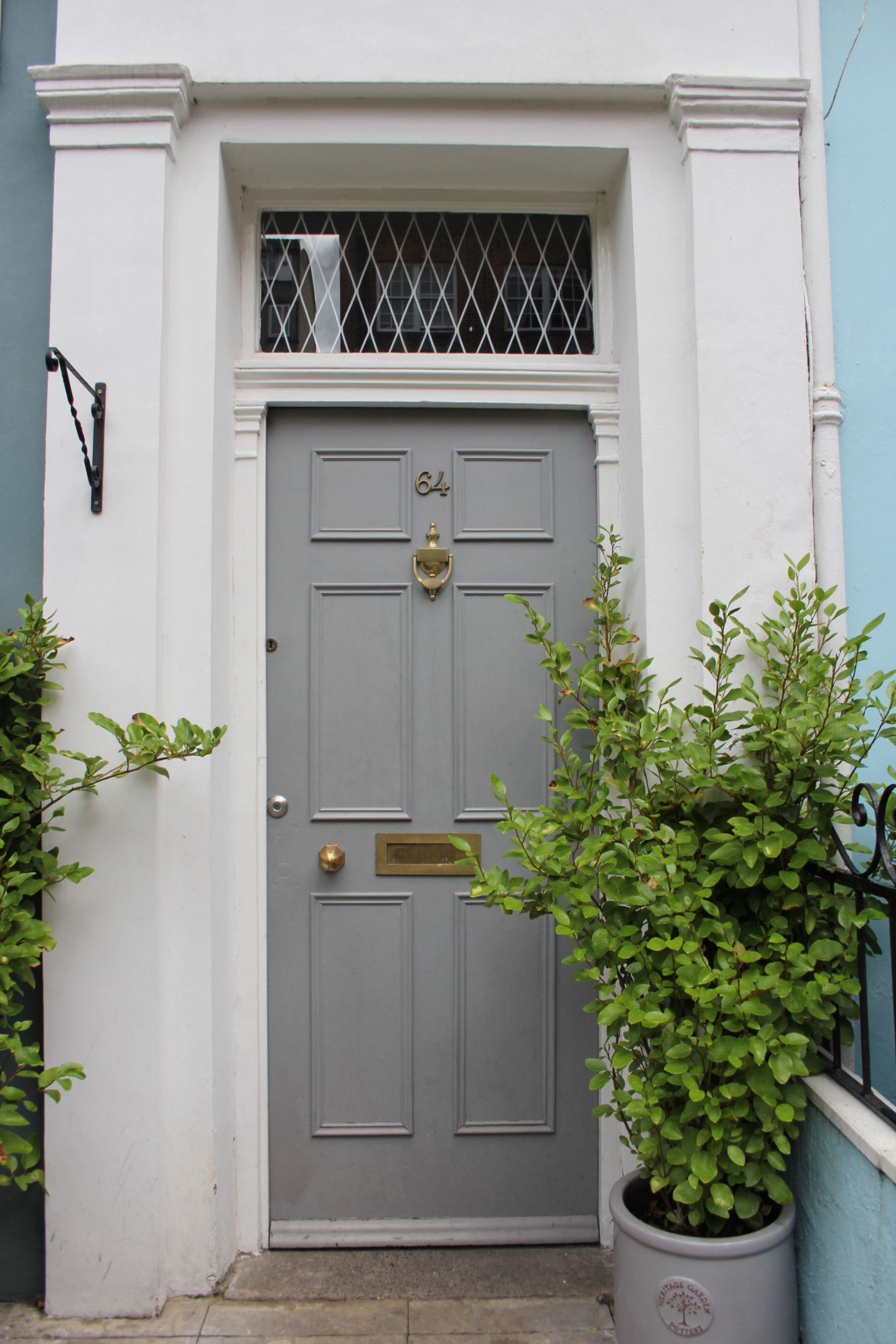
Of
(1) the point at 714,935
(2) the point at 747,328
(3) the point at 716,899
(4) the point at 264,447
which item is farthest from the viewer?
(4) the point at 264,447

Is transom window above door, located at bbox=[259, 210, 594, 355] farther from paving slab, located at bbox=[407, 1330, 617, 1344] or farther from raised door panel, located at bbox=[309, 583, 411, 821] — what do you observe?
paving slab, located at bbox=[407, 1330, 617, 1344]

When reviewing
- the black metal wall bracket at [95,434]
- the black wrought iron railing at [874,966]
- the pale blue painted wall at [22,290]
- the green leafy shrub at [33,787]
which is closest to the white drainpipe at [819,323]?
the black wrought iron railing at [874,966]

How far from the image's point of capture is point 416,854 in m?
2.77

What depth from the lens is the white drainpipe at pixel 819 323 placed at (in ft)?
8.30

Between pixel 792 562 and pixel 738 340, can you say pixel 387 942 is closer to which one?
pixel 792 562

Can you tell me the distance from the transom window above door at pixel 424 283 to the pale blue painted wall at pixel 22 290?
2.15 ft

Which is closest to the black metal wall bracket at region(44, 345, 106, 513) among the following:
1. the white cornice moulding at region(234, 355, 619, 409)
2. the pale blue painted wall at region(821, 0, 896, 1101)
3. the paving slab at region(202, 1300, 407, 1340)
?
the white cornice moulding at region(234, 355, 619, 409)

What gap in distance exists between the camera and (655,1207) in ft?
7.24

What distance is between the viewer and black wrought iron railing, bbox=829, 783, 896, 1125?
195 centimetres

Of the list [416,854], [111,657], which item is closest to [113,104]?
[111,657]

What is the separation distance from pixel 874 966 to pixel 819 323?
5.95 ft

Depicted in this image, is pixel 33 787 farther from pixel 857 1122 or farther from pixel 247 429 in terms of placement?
pixel 857 1122

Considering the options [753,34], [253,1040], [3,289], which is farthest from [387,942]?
[753,34]

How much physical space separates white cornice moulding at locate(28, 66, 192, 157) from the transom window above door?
44cm
